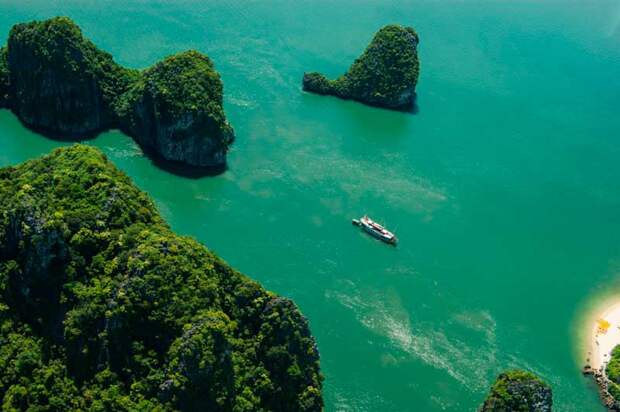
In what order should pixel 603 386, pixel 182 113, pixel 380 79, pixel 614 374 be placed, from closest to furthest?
1. pixel 614 374
2. pixel 603 386
3. pixel 182 113
4. pixel 380 79

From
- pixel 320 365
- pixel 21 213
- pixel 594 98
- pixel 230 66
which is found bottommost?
pixel 320 365

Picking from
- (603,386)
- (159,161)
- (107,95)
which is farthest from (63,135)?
(603,386)

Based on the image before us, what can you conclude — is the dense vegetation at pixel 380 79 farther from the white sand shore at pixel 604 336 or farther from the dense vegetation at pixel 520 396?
the dense vegetation at pixel 520 396

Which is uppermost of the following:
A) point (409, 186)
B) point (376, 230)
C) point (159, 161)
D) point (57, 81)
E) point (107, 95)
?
point (409, 186)

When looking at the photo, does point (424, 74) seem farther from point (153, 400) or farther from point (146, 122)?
point (153, 400)

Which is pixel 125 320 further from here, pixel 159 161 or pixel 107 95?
pixel 107 95

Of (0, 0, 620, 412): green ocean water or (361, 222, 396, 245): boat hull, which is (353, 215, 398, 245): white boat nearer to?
(361, 222, 396, 245): boat hull

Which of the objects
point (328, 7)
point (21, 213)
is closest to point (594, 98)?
point (328, 7)
